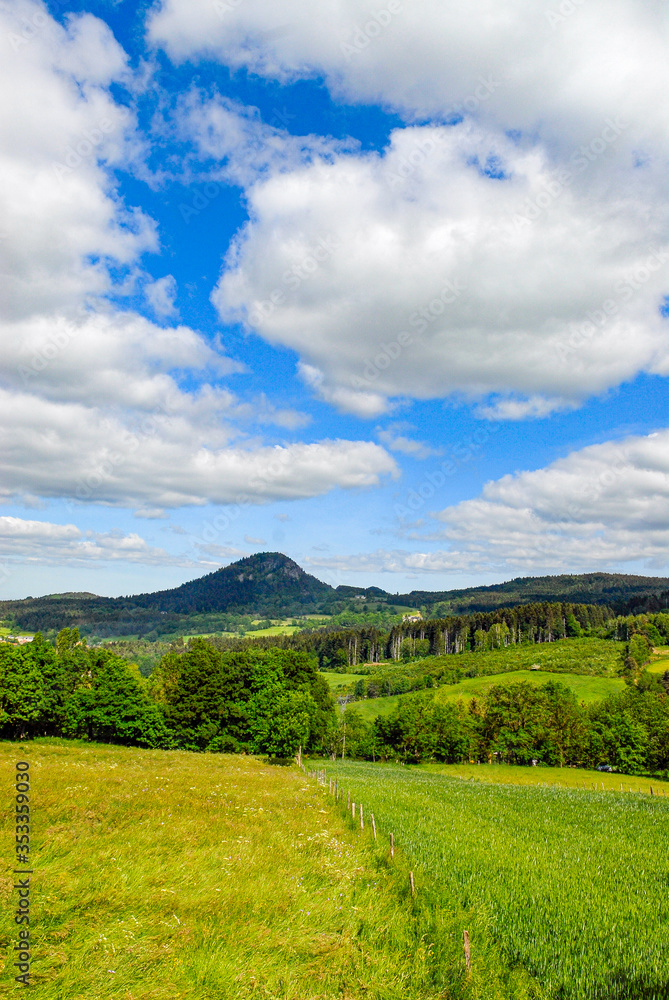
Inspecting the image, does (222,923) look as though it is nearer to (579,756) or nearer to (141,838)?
(141,838)

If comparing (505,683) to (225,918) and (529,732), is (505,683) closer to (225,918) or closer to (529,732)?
(529,732)

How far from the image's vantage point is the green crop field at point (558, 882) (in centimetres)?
912

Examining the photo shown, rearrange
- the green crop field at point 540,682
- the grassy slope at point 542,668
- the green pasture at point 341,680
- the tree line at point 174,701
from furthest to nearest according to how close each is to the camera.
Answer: the green pasture at point 341,680 → the grassy slope at point 542,668 → the green crop field at point 540,682 → the tree line at point 174,701

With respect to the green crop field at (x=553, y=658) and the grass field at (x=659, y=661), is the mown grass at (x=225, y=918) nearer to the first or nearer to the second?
the green crop field at (x=553, y=658)

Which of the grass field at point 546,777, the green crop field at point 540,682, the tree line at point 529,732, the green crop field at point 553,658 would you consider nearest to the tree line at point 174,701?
the grass field at point 546,777

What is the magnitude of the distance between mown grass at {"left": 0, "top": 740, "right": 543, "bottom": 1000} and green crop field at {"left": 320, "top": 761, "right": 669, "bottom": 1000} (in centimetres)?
78

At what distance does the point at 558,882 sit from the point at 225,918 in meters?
10.2

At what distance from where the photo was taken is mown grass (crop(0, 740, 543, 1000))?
7.66 m

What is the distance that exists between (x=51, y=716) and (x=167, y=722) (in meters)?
14.8

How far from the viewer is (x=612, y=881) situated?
1445cm

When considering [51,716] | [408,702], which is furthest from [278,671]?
[408,702]

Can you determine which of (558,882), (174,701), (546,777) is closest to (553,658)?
(546,777)

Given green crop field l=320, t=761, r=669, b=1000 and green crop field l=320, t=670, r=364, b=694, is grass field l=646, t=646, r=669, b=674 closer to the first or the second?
green crop field l=320, t=670, r=364, b=694

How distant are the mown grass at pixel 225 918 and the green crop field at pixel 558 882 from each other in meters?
0.78
